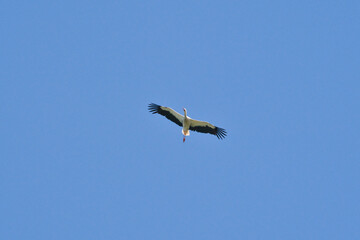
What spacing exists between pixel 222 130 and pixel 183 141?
1594 millimetres

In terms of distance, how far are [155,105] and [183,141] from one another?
179 cm

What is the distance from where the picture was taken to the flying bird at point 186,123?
151000 millimetres

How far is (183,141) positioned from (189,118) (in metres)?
0.93

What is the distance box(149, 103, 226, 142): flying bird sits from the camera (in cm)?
15100

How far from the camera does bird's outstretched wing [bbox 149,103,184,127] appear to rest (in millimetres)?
151000

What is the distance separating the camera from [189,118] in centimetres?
15088

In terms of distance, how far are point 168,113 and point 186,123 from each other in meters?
0.85

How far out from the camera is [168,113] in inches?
5955

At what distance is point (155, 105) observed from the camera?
151000 mm

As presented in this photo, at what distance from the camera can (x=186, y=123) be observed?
151000mm

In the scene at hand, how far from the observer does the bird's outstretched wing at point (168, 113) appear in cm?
15100

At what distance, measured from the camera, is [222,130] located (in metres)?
151

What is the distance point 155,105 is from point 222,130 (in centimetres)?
280
